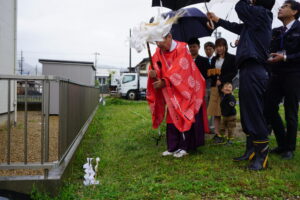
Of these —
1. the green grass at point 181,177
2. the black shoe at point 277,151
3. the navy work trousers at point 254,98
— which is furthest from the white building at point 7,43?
the black shoe at point 277,151

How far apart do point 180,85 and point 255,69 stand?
0.98 metres

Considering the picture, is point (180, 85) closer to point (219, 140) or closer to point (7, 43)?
point (219, 140)

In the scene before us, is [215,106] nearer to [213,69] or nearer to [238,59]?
[213,69]

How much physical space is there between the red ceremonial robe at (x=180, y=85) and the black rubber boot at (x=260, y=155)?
2.90ft

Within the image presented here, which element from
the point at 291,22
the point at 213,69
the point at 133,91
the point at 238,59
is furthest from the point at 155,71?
the point at 133,91

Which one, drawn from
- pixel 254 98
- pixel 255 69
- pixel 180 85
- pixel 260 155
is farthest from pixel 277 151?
pixel 180 85

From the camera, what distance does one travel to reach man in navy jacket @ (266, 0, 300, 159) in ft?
11.3

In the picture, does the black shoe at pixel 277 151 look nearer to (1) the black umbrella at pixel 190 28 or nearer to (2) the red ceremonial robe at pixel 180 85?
(2) the red ceremonial robe at pixel 180 85

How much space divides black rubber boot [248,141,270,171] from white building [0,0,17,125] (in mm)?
4623

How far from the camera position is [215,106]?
→ 481 centimetres

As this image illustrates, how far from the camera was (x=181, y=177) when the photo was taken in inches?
115

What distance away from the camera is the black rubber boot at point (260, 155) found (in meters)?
3.07

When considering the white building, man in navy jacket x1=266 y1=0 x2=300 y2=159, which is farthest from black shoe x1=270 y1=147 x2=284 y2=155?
the white building

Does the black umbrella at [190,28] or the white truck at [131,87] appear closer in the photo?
the black umbrella at [190,28]
